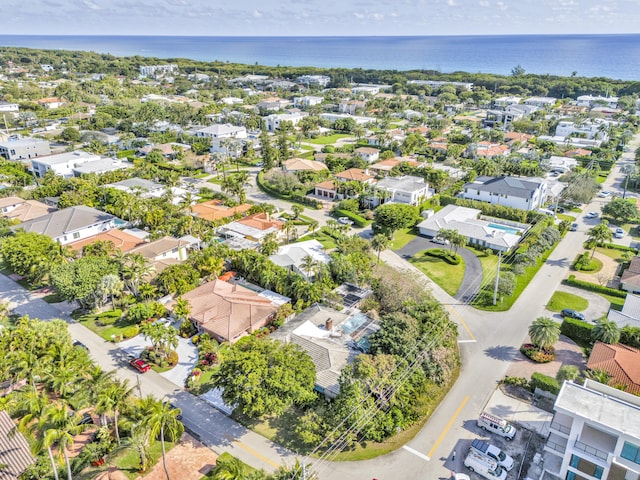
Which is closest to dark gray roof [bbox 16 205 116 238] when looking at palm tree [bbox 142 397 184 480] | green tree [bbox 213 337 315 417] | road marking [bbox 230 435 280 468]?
→ green tree [bbox 213 337 315 417]

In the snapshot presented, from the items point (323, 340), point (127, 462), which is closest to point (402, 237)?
point (323, 340)

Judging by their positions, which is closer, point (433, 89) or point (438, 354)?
point (438, 354)

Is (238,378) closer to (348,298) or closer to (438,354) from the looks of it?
(438,354)

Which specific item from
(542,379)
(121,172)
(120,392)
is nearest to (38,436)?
(120,392)

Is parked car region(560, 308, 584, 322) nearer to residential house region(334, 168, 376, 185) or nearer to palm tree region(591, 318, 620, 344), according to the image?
palm tree region(591, 318, 620, 344)

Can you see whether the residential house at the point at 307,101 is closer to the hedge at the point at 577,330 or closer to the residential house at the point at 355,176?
the residential house at the point at 355,176

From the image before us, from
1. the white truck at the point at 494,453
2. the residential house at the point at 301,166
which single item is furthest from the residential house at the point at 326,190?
the white truck at the point at 494,453

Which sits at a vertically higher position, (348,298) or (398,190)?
(398,190)
